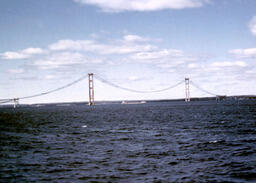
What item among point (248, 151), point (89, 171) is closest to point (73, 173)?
point (89, 171)

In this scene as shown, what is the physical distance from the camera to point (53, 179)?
541 inches

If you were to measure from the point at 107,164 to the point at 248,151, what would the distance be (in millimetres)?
9684

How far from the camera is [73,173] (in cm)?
1474

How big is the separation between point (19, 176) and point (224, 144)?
1544 centimetres

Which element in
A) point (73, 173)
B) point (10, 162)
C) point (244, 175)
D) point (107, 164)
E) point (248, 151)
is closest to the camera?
point (244, 175)

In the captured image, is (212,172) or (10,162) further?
(10,162)

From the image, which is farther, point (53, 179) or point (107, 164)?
point (107, 164)

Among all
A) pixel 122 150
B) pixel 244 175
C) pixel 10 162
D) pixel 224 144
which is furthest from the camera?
pixel 224 144

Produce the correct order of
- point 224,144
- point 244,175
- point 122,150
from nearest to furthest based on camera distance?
point 244,175
point 122,150
point 224,144

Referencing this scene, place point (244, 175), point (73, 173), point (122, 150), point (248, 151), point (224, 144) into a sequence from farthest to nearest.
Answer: point (224, 144) < point (122, 150) < point (248, 151) < point (73, 173) < point (244, 175)

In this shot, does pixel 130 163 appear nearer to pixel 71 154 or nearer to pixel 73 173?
pixel 73 173

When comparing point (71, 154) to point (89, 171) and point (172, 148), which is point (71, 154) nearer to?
point (89, 171)

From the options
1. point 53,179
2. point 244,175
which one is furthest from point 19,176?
point 244,175

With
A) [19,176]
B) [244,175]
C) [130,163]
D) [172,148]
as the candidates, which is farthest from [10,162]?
[244,175]
